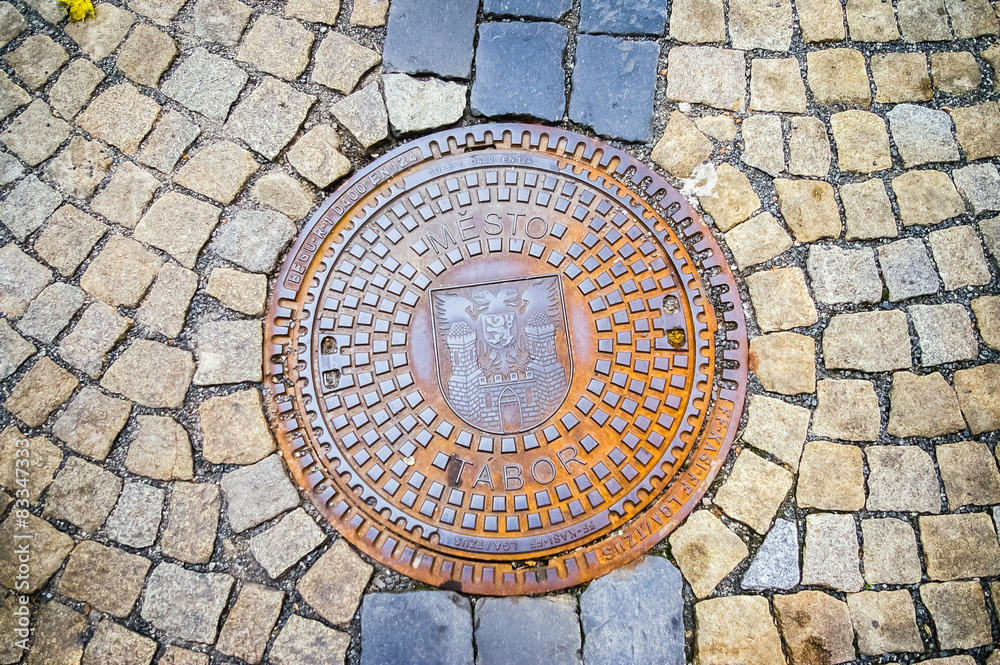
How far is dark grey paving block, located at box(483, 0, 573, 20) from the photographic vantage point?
9.10 feet

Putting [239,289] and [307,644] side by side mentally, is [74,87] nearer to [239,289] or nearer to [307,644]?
[239,289]

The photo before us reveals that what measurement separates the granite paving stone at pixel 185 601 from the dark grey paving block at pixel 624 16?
2801mm

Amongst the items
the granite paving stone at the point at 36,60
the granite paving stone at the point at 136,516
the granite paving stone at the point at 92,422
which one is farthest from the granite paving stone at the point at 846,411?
the granite paving stone at the point at 36,60

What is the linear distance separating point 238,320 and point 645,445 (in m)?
1.75

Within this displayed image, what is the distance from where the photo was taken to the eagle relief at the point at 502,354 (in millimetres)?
2432

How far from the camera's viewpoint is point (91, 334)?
2477 mm

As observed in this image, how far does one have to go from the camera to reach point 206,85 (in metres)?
2.71

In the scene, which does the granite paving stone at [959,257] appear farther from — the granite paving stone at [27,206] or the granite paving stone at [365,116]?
the granite paving stone at [27,206]

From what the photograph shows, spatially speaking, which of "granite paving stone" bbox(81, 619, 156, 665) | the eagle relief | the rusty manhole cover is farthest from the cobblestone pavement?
the eagle relief

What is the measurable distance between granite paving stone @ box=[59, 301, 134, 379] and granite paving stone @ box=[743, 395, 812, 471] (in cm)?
257

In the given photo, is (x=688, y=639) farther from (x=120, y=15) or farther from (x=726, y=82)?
(x=120, y=15)

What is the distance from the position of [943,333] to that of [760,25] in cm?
157

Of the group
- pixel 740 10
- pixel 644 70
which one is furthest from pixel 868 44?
pixel 644 70

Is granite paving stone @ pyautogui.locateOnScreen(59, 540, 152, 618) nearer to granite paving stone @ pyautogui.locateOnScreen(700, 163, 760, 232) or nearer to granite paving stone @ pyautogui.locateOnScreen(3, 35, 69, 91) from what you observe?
granite paving stone @ pyautogui.locateOnScreen(3, 35, 69, 91)
